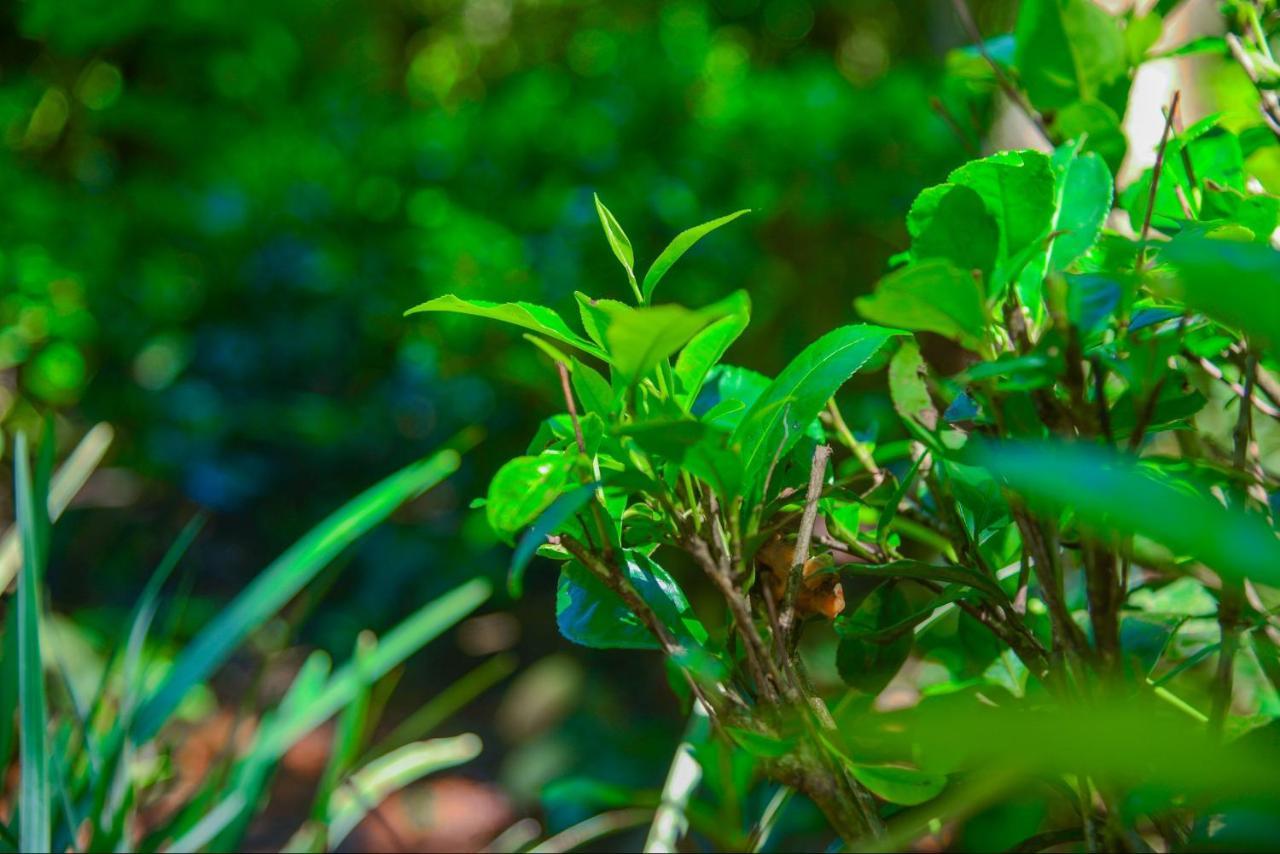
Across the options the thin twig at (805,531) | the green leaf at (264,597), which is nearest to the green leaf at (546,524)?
the thin twig at (805,531)

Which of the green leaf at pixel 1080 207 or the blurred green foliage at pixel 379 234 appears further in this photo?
the blurred green foliage at pixel 379 234

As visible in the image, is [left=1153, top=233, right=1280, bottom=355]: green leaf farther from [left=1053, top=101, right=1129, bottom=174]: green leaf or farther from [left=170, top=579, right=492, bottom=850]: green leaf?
[left=170, top=579, right=492, bottom=850]: green leaf

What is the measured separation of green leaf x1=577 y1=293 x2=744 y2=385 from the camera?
14.9 inches

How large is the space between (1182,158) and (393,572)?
202cm

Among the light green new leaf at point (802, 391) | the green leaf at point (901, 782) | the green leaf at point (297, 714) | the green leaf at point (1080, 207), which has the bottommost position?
the green leaf at point (297, 714)

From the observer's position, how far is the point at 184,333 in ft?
8.43

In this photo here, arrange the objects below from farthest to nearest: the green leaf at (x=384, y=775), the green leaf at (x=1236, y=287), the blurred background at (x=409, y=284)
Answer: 1. the blurred background at (x=409, y=284)
2. the green leaf at (x=384, y=775)
3. the green leaf at (x=1236, y=287)

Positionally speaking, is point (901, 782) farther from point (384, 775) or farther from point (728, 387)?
point (384, 775)

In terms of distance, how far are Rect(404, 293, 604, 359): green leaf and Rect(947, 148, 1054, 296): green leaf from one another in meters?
0.18

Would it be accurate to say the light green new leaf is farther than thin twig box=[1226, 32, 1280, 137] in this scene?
No

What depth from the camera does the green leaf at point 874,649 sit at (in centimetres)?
56

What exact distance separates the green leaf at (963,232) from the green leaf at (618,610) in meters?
0.20

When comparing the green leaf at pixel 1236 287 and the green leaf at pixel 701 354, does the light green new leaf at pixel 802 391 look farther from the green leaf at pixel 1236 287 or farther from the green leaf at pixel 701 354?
the green leaf at pixel 1236 287

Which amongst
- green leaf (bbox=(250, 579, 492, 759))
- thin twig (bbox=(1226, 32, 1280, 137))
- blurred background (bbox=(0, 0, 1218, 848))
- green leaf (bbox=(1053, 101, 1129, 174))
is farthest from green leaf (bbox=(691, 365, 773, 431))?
blurred background (bbox=(0, 0, 1218, 848))
